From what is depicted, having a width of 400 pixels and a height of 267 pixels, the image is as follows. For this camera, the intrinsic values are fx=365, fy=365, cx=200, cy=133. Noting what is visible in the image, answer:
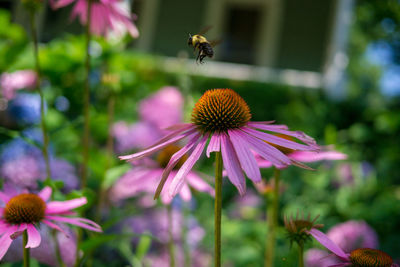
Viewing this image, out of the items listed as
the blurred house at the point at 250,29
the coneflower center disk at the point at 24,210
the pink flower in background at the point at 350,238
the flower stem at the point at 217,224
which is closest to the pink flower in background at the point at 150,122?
the pink flower in background at the point at 350,238

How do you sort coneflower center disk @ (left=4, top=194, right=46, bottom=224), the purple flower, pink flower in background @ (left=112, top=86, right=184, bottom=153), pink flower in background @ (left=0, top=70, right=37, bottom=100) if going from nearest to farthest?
coneflower center disk @ (left=4, top=194, right=46, bottom=224), the purple flower, pink flower in background @ (left=0, top=70, right=37, bottom=100), pink flower in background @ (left=112, top=86, right=184, bottom=153)

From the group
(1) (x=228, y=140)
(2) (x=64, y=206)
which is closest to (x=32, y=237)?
(2) (x=64, y=206)

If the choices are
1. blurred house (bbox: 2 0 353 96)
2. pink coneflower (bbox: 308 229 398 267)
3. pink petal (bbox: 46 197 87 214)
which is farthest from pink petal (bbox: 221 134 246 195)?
blurred house (bbox: 2 0 353 96)

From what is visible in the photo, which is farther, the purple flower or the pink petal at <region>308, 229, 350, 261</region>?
the purple flower

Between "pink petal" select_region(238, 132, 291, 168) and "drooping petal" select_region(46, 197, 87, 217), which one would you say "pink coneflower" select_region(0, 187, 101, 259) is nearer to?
"drooping petal" select_region(46, 197, 87, 217)

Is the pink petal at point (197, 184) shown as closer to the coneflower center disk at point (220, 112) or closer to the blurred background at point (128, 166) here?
the blurred background at point (128, 166)

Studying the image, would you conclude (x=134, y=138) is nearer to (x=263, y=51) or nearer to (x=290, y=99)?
(x=290, y=99)
